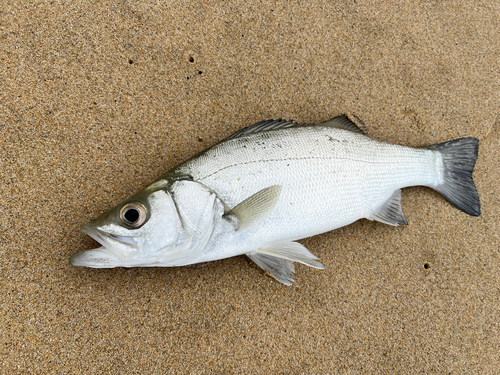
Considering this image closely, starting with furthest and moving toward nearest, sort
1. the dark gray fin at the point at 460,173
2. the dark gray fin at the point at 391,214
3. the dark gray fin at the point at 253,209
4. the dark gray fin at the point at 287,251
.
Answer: the dark gray fin at the point at 460,173, the dark gray fin at the point at 391,214, the dark gray fin at the point at 287,251, the dark gray fin at the point at 253,209

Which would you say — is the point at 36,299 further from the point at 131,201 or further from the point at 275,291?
the point at 275,291

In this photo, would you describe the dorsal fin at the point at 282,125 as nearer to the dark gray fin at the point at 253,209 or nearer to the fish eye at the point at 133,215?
the dark gray fin at the point at 253,209

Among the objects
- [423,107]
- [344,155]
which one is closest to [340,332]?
[344,155]

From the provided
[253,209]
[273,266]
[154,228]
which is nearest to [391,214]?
[273,266]

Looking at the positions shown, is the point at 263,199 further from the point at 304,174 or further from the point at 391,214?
the point at 391,214

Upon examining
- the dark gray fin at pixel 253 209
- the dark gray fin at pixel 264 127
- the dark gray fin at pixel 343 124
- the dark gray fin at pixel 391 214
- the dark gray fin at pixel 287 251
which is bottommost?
the dark gray fin at pixel 391 214

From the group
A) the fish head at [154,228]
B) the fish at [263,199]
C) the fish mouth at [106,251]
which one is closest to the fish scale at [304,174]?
the fish at [263,199]
